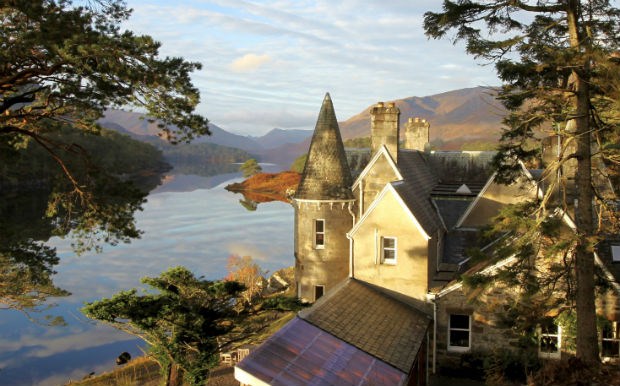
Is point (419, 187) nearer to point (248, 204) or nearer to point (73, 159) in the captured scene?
point (73, 159)

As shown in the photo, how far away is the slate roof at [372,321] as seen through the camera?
15.2 metres

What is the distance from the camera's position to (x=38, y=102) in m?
14.8

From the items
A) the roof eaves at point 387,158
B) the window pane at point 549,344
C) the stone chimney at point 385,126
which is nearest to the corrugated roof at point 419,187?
the roof eaves at point 387,158

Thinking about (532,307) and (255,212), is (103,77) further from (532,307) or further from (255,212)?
(255,212)

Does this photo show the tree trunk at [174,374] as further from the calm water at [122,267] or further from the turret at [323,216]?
the calm water at [122,267]

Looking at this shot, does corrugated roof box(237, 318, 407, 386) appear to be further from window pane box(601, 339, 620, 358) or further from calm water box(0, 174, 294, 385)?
calm water box(0, 174, 294, 385)

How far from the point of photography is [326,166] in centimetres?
2391

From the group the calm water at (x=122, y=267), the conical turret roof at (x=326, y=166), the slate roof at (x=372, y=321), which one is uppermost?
the conical turret roof at (x=326, y=166)

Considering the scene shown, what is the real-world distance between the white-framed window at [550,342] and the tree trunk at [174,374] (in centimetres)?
1305

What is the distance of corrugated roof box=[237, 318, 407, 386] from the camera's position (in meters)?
12.0

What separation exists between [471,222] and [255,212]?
6584cm

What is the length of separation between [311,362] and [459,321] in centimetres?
881

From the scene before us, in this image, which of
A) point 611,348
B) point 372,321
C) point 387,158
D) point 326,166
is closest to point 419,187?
point 387,158

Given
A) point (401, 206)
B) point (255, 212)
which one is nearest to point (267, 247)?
point (255, 212)
